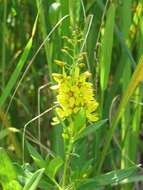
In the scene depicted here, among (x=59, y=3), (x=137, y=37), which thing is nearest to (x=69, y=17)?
A: (x=59, y=3)

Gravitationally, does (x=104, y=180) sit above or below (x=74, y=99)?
below

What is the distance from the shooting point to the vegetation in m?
0.85

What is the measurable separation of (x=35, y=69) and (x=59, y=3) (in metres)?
0.36

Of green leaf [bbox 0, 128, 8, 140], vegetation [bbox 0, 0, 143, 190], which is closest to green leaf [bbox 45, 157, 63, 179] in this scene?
vegetation [bbox 0, 0, 143, 190]

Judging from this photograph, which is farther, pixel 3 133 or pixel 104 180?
pixel 3 133

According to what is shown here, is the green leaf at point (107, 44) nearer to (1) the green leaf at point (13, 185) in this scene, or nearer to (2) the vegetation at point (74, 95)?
(2) the vegetation at point (74, 95)

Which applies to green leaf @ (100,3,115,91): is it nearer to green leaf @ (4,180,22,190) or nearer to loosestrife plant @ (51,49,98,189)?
loosestrife plant @ (51,49,98,189)

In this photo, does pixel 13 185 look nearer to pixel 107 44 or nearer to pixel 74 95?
pixel 74 95

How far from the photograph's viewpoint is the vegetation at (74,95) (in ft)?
2.78

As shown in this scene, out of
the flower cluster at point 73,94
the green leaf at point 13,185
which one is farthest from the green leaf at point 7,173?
the flower cluster at point 73,94

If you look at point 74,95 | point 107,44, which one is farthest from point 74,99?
point 107,44

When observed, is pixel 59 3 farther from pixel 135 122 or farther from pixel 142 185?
pixel 142 185

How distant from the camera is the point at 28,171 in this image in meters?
0.89

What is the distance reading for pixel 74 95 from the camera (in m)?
0.82
